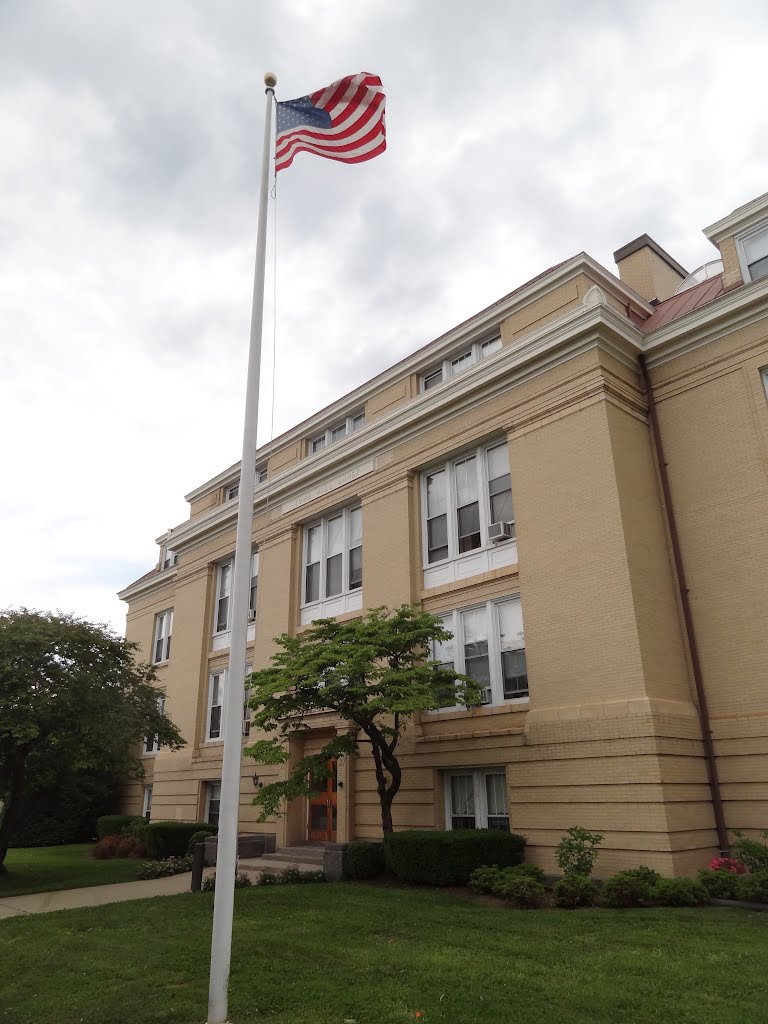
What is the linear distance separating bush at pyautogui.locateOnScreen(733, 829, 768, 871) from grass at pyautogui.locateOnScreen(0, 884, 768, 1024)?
150cm

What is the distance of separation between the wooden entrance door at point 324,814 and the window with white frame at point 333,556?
15.6 feet

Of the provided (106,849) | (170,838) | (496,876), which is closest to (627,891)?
(496,876)

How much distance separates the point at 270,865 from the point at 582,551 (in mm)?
10540

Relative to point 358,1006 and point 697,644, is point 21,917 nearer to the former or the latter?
point 358,1006

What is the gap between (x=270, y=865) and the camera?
18109 mm

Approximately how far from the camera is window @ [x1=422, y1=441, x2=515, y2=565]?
17.7m

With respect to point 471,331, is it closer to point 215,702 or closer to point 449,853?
point 449,853

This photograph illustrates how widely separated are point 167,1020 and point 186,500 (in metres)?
24.8

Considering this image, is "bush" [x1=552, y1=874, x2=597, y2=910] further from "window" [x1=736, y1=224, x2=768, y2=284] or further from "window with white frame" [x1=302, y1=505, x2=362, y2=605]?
"window" [x1=736, y1=224, x2=768, y2=284]

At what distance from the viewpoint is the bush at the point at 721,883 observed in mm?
11453

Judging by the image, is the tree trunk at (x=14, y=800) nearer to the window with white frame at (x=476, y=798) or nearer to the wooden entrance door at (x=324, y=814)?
the wooden entrance door at (x=324, y=814)

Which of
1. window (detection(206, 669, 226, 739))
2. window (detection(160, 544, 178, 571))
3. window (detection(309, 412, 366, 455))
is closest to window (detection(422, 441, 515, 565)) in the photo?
window (detection(309, 412, 366, 455))

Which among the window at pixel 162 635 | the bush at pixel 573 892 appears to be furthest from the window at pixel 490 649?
the window at pixel 162 635

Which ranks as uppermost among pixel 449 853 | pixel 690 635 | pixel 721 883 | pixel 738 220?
pixel 738 220
